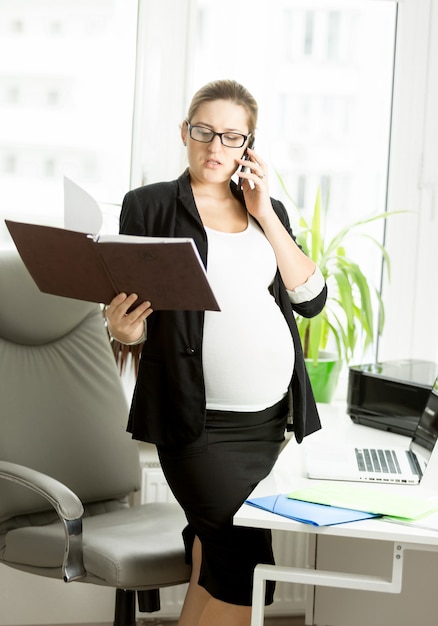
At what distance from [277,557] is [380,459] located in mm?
893

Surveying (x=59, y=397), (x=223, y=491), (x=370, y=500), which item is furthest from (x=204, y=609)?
(x=59, y=397)

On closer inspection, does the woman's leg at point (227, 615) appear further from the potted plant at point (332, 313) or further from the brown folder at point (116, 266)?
the potted plant at point (332, 313)

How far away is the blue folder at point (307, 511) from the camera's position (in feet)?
4.81

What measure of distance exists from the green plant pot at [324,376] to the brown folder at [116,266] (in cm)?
113

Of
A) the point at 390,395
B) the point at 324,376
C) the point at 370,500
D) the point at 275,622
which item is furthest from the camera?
the point at 275,622

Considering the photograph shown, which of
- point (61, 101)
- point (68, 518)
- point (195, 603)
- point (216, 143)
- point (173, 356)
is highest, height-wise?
point (61, 101)

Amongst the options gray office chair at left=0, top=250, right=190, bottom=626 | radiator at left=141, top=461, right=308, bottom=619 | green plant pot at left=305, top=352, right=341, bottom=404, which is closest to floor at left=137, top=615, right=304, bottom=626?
radiator at left=141, top=461, right=308, bottom=619

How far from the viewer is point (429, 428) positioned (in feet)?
6.50

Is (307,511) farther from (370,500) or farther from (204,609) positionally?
(204,609)

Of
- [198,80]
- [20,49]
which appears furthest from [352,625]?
[20,49]

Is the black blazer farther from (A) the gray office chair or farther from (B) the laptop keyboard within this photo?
(A) the gray office chair

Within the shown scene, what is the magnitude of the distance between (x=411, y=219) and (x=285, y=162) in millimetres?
495

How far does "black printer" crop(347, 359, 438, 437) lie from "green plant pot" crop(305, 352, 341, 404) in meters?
0.13

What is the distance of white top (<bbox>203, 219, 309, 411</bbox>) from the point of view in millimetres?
1660
